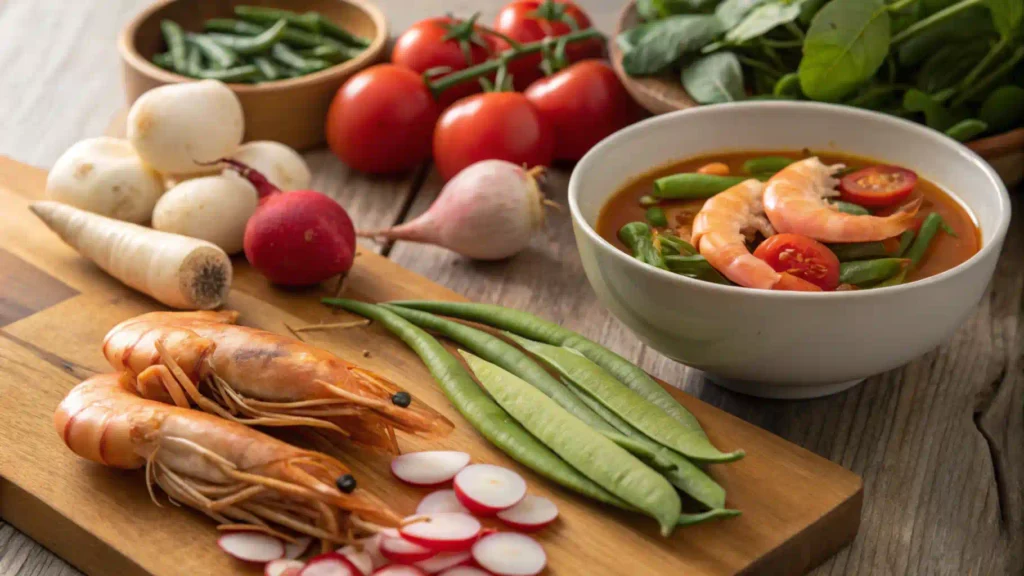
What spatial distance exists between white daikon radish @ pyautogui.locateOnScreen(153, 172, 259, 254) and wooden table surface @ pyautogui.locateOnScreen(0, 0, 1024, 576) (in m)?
0.36

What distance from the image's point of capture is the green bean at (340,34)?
138 inches

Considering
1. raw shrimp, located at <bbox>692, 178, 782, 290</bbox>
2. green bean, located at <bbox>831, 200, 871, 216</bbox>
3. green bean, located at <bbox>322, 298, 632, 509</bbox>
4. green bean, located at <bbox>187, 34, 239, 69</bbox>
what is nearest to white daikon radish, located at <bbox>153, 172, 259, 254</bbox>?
green bean, located at <bbox>322, 298, 632, 509</bbox>

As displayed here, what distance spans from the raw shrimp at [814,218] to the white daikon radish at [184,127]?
1.29 metres

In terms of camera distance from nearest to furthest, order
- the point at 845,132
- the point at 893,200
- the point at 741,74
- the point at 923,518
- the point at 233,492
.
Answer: the point at 233,492, the point at 923,518, the point at 893,200, the point at 845,132, the point at 741,74

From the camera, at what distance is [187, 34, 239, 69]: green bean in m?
3.29

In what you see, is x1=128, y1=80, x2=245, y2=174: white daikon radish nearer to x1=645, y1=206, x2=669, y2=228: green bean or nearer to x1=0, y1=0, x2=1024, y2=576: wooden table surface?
x1=0, y1=0, x2=1024, y2=576: wooden table surface

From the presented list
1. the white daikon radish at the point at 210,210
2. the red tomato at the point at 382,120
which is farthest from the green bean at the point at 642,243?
the red tomato at the point at 382,120

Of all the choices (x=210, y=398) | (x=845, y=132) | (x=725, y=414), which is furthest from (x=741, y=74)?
(x=210, y=398)

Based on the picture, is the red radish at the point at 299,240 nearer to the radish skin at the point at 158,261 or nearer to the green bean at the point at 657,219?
the radish skin at the point at 158,261

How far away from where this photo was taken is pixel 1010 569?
184cm

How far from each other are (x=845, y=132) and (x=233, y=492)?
4.76 feet

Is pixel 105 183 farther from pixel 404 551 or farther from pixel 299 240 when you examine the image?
pixel 404 551

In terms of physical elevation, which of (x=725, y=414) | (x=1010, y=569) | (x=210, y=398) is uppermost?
(x=210, y=398)

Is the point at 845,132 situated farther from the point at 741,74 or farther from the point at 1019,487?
the point at 1019,487
